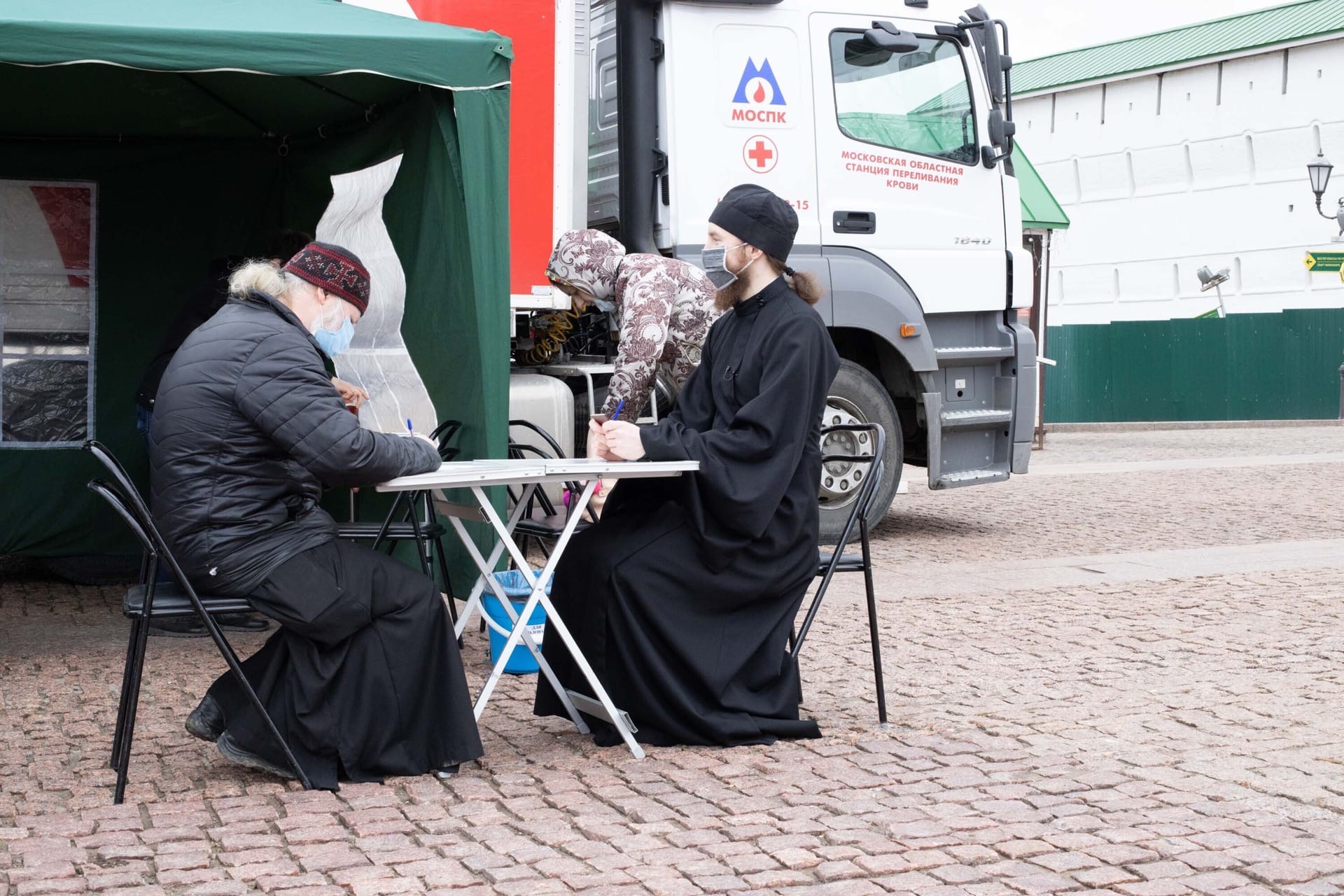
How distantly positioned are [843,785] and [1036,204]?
14.8m

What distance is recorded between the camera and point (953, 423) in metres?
9.02

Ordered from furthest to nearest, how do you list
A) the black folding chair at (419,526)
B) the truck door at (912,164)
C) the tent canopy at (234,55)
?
the truck door at (912,164), the black folding chair at (419,526), the tent canopy at (234,55)

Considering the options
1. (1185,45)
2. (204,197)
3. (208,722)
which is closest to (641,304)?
(208,722)

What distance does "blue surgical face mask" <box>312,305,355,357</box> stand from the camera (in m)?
4.35

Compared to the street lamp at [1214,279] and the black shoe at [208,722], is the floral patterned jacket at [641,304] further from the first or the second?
the street lamp at [1214,279]

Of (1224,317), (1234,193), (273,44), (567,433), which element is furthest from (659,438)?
(1234,193)

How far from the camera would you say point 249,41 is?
5.11 meters

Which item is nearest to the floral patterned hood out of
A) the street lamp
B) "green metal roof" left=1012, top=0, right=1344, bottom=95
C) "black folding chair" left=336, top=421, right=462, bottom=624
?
"black folding chair" left=336, top=421, right=462, bottom=624

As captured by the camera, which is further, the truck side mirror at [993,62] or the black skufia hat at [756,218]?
the truck side mirror at [993,62]

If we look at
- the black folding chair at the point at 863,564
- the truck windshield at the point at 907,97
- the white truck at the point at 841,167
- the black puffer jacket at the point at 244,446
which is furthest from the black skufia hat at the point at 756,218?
the truck windshield at the point at 907,97

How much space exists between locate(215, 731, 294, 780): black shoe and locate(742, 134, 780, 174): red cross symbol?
4.76 meters

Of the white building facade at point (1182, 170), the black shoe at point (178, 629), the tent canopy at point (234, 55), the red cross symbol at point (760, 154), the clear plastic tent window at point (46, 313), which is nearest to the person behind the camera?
the tent canopy at point (234, 55)

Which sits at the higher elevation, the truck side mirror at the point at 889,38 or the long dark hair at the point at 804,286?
the truck side mirror at the point at 889,38

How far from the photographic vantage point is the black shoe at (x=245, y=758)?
4199mm
